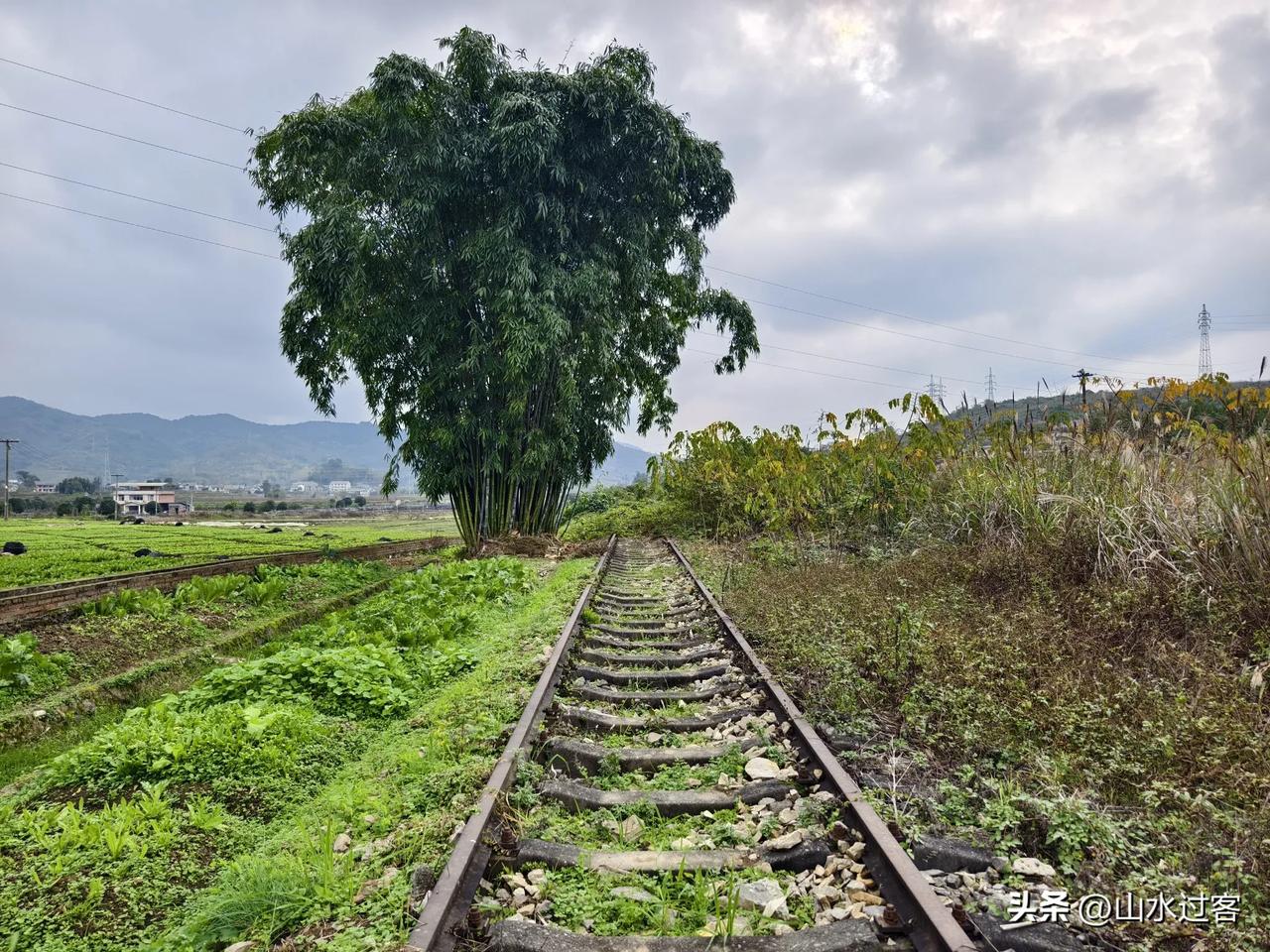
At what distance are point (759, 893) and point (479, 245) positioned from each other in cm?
1224

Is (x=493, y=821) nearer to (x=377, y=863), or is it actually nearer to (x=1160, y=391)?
(x=377, y=863)

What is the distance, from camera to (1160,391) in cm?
686

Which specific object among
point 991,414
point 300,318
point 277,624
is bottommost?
point 277,624

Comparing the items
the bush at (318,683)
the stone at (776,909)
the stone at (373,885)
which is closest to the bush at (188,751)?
the bush at (318,683)

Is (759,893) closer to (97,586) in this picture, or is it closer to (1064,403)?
(1064,403)

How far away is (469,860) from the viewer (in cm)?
235

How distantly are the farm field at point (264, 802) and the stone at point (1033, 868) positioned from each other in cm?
197

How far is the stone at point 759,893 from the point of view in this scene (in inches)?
88.4

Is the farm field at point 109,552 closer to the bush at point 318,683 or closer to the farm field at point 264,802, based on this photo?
the bush at point 318,683

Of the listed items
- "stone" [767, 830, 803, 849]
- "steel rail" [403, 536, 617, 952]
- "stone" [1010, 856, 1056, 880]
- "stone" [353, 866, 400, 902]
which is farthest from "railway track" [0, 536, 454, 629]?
"stone" [1010, 856, 1056, 880]

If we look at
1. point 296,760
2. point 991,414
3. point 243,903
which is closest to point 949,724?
point 243,903

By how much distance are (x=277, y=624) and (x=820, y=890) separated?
26.5 feet

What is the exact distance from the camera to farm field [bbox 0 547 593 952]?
7.75 feet

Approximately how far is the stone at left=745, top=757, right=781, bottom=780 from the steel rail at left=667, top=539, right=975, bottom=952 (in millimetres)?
190
